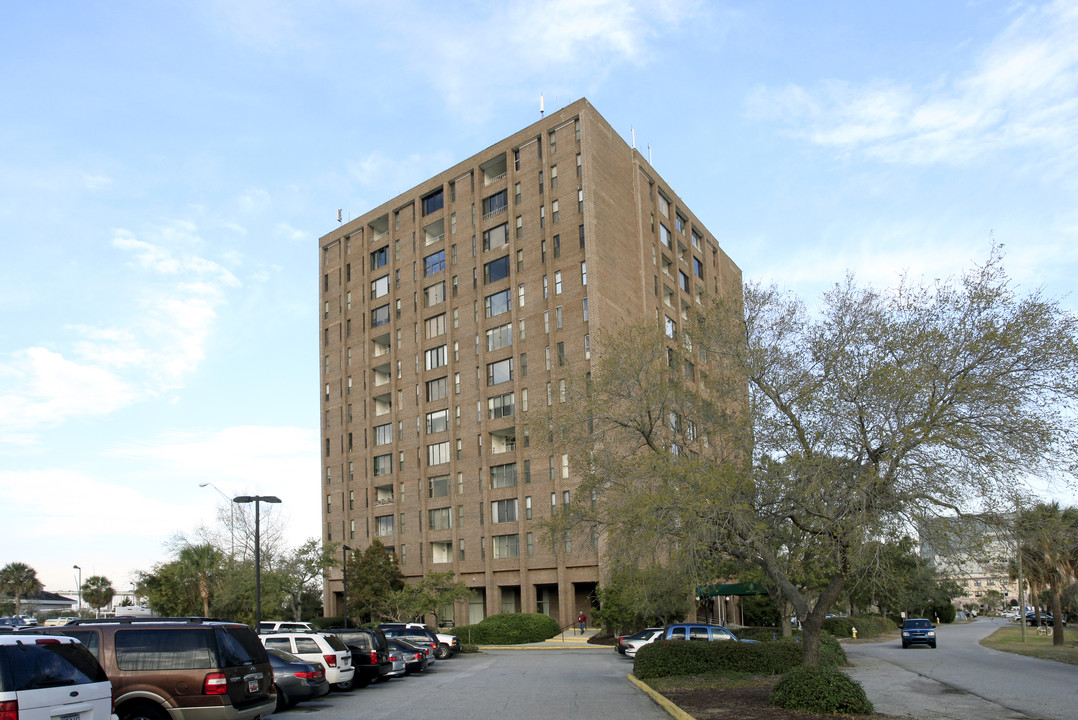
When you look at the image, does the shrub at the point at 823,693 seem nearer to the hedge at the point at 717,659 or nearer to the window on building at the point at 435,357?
the hedge at the point at 717,659

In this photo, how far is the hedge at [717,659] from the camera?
24.1 metres

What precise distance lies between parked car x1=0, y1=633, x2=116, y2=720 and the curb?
9935mm

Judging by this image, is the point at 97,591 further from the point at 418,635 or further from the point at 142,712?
the point at 142,712

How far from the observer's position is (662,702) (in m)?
18.7

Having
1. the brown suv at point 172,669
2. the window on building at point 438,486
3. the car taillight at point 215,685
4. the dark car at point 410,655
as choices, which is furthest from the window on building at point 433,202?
the car taillight at point 215,685

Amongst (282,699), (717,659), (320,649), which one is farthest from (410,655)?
(282,699)

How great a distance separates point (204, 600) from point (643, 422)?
45.5 metres

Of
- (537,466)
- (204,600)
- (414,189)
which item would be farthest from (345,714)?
(414,189)

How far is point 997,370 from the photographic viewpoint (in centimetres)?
1656

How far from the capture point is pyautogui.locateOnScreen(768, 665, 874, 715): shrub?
15.4 m

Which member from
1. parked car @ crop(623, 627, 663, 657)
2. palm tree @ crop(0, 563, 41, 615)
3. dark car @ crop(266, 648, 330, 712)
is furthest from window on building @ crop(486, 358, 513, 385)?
palm tree @ crop(0, 563, 41, 615)

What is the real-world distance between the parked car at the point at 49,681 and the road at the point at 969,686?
13863mm

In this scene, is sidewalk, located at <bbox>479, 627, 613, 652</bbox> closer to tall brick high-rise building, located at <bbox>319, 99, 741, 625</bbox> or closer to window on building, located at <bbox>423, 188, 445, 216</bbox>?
tall brick high-rise building, located at <bbox>319, 99, 741, 625</bbox>

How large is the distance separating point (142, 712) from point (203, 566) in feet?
161
